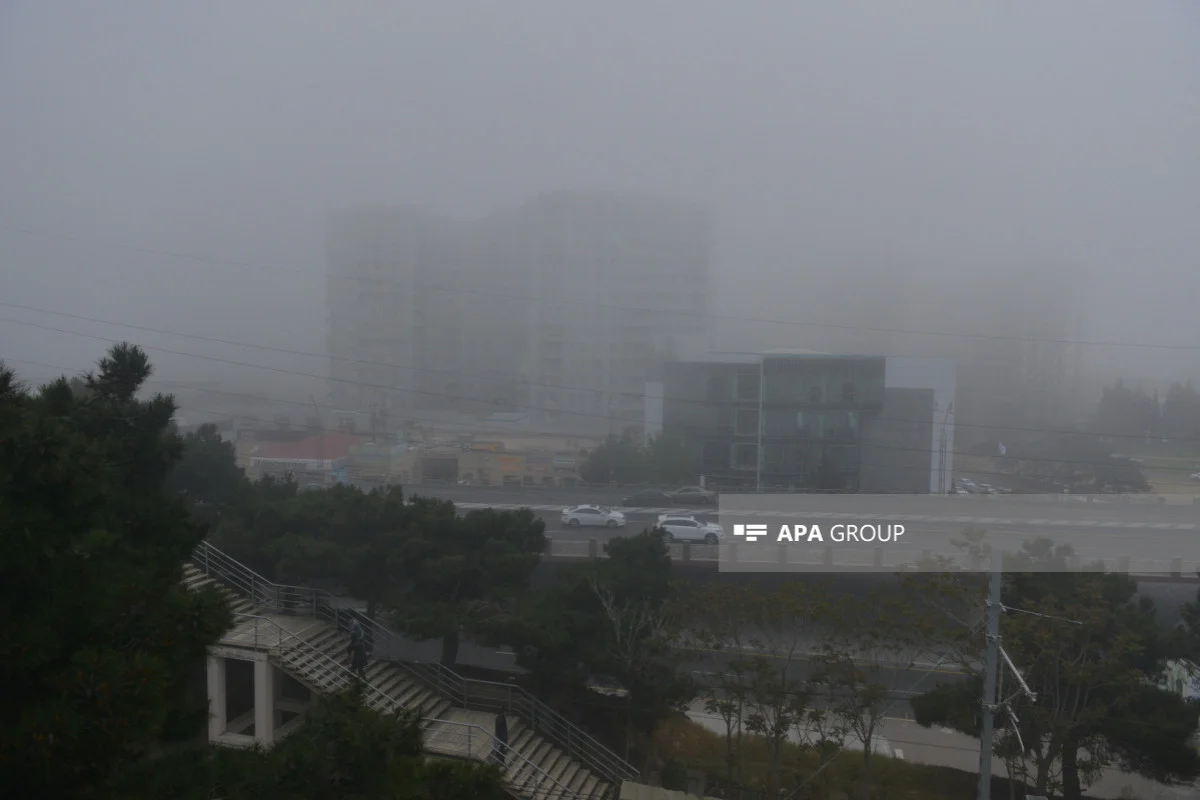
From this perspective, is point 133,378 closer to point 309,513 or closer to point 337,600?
point 309,513

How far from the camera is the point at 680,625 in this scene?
→ 5742 mm

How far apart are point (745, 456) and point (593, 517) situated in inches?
51.3

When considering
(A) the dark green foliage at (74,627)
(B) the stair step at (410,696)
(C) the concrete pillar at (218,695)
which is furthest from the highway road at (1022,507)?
(A) the dark green foliage at (74,627)

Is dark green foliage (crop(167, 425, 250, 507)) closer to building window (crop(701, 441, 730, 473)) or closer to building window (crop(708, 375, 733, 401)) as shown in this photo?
building window (crop(701, 441, 730, 473))

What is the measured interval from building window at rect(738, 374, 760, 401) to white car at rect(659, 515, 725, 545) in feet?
3.29

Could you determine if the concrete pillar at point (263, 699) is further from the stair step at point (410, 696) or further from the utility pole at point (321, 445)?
the utility pole at point (321, 445)

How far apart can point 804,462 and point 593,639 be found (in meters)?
2.02

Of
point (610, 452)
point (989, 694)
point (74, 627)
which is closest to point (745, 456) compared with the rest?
point (610, 452)

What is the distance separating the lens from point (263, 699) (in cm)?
557

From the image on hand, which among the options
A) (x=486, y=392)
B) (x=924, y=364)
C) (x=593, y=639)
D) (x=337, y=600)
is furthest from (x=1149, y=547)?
(x=337, y=600)

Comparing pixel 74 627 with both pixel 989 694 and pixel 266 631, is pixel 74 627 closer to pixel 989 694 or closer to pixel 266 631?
pixel 266 631

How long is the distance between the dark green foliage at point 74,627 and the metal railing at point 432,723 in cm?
297

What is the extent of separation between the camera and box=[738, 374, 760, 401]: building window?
6094 mm

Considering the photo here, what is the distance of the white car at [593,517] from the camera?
6402 millimetres
